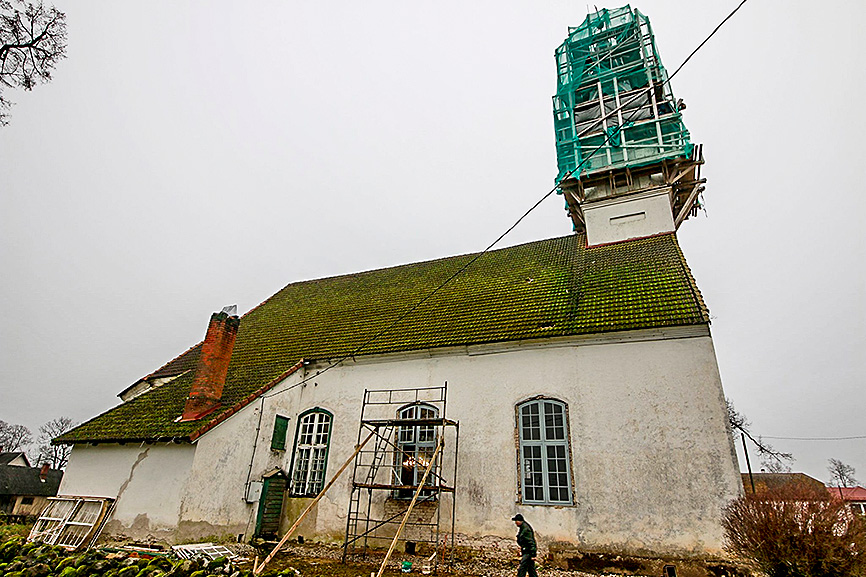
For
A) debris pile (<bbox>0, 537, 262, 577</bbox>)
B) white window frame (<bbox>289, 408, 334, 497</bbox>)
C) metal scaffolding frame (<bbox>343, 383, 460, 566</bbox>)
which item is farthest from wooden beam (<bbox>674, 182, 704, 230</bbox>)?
debris pile (<bbox>0, 537, 262, 577</bbox>)

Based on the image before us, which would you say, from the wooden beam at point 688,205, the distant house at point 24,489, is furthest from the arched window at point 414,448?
the distant house at point 24,489

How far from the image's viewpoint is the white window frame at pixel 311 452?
12.6m

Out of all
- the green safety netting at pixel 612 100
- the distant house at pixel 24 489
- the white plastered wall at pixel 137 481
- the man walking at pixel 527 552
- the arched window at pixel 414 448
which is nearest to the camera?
the man walking at pixel 527 552

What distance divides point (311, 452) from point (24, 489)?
37.6 metres

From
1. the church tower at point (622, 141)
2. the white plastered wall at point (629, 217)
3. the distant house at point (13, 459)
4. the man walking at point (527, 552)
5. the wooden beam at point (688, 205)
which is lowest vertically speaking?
the man walking at point (527, 552)

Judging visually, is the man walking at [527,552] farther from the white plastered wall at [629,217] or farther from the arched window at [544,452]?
the white plastered wall at [629,217]

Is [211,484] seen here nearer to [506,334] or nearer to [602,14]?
[506,334]

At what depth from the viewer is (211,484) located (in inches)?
460

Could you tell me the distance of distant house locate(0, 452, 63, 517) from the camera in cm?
3403

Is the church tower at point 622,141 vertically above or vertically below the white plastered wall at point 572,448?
above

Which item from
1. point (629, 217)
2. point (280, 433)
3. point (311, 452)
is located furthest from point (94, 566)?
point (629, 217)

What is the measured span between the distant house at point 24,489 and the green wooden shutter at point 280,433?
31.3 m

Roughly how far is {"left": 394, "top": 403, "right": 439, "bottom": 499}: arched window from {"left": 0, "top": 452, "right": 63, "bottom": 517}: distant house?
1358 inches

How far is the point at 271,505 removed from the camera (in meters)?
12.2
